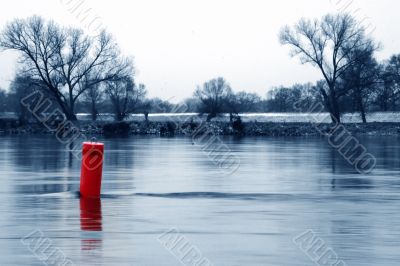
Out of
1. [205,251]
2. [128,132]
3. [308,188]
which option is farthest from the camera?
[128,132]

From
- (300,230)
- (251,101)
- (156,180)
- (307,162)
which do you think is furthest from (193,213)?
(251,101)

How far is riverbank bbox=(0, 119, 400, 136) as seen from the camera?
7831 cm

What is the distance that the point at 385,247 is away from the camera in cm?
1080

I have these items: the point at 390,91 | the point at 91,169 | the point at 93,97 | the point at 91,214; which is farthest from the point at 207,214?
the point at 390,91

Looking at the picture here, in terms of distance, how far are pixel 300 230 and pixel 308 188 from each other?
769 cm

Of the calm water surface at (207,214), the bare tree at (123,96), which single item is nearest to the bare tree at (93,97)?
the bare tree at (123,96)

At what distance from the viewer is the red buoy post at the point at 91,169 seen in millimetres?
16938

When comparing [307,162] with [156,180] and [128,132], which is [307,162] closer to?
[156,180]

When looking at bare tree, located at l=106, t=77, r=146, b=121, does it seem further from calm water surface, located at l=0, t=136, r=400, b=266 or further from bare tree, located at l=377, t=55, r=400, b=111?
calm water surface, located at l=0, t=136, r=400, b=266

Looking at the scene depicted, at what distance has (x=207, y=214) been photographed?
14.5 meters

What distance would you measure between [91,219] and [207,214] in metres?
1.91

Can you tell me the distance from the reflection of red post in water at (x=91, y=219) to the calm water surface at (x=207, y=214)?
0.01m

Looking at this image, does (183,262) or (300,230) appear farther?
(300,230)

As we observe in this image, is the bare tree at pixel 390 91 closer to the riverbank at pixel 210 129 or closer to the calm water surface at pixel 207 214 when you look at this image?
the riverbank at pixel 210 129
